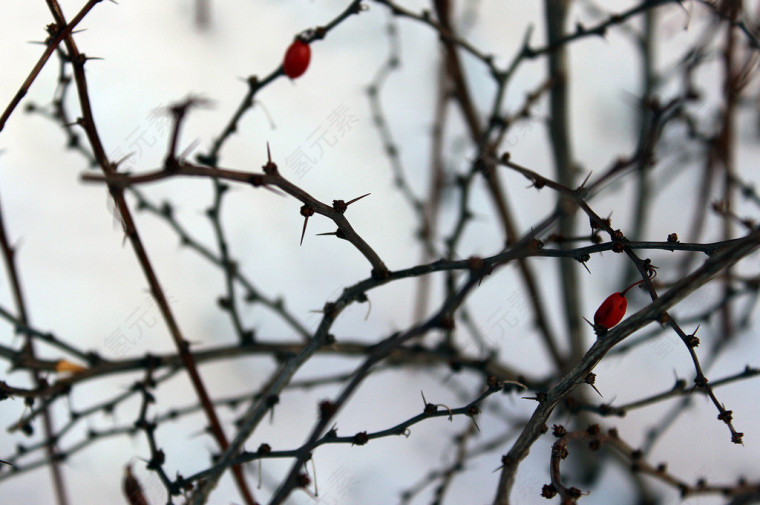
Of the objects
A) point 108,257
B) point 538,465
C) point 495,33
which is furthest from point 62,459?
point 495,33

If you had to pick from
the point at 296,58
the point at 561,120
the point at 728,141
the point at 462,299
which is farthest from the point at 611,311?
the point at 728,141

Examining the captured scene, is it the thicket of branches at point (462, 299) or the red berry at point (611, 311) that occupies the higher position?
the thicket of branches at point (462, 299)

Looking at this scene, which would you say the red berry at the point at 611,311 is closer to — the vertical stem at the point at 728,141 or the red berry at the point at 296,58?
the red berry at the point at 296,58

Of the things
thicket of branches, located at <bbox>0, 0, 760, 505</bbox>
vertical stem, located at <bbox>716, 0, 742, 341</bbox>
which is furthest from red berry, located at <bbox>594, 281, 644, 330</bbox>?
vertical stem, located at <bbox>716, 0, 742, 341</bbox>

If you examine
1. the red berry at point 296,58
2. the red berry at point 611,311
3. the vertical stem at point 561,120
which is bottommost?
the red berry at point 611,311

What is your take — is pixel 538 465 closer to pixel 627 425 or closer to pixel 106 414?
pixel 627 425

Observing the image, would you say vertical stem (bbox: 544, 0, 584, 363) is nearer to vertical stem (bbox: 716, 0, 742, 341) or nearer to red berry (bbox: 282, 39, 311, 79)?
vertical stem (bbox: 716, 0, 742, 341)

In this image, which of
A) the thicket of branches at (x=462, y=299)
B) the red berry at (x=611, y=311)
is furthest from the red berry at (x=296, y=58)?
the red berry at (x=611, y=311)
